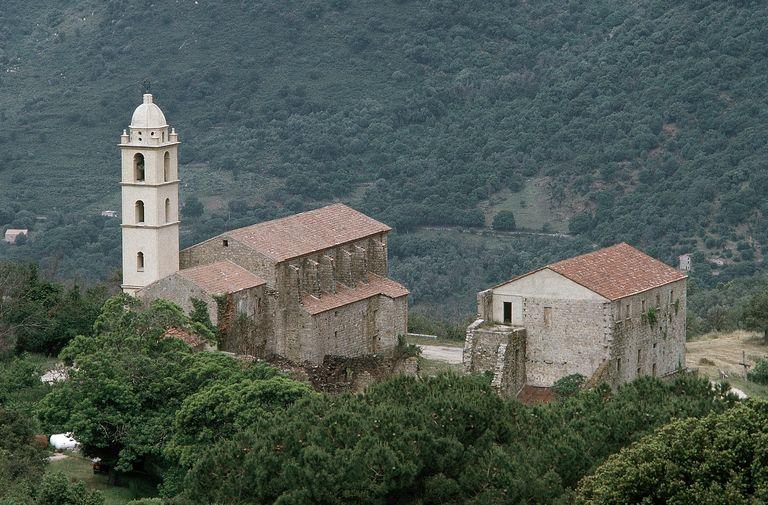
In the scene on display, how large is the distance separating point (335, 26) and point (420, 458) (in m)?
73.8

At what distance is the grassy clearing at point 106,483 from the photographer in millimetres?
44438

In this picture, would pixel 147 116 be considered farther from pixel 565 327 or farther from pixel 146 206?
pixel 565 327

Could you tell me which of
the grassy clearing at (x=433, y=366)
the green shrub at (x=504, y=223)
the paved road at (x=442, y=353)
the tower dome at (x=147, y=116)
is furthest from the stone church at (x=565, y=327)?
the green shrub at (x=504, y=223)

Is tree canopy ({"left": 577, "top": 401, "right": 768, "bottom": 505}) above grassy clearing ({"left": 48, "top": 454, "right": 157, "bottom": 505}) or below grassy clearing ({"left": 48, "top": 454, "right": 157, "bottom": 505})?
above

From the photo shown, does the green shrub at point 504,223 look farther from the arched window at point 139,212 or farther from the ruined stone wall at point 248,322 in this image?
the ruined stone wall at point 248,322

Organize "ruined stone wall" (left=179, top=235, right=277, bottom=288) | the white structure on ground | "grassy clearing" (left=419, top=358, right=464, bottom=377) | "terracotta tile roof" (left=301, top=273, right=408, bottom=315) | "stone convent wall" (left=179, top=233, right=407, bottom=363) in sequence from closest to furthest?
1. "ruined stone wall" (left=179, top=235, right=277, bottom=288)
2. "stone convent wall" (left=179, top=233, right=407, bottom=363)
3. "terracotta tile roof" (left=301, top=273, right=408, bottom=315)
4. "grassy clearing" (left=419, top=358, right=464, bottom=377)
5. the white structure on ground

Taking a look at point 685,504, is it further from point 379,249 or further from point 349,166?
point 349,166

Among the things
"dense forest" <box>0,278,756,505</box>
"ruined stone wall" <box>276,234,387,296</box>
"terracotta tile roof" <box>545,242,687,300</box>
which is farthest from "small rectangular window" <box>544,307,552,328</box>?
"ruined stone wall" <box>276,234,387,296</box>

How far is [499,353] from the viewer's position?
162 ft

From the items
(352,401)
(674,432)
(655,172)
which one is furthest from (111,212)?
(674,432)

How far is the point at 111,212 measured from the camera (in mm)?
95125

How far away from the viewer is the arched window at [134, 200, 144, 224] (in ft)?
177

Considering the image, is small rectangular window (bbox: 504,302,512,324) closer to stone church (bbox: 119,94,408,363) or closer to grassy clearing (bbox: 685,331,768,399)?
stone church (bbox: 119,94,408,363)

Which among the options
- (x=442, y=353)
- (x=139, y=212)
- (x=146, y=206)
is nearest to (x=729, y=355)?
(x=442, y=353)
